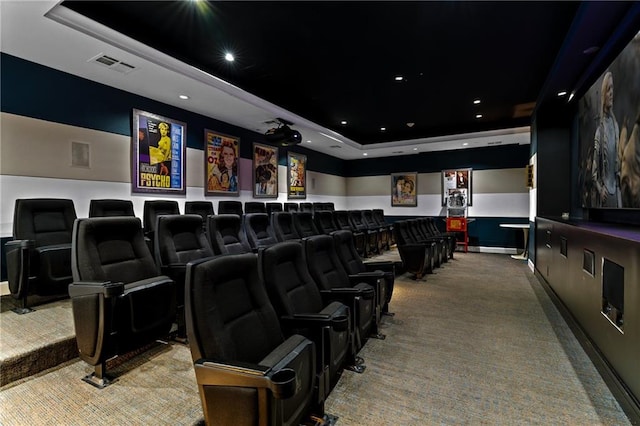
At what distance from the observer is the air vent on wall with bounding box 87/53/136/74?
12.3 ft

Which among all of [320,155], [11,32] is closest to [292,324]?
[11,32]

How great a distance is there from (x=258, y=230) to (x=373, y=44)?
112 inches

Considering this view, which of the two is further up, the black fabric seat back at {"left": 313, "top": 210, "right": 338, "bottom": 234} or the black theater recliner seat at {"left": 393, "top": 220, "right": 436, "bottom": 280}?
the black fabric seat back at {"left": 313, "top": 210, "right": 338, "bottom": 234}

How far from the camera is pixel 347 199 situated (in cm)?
1206

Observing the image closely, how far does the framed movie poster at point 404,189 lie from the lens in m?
10.5

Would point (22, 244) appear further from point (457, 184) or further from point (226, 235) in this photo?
point (457, 184)

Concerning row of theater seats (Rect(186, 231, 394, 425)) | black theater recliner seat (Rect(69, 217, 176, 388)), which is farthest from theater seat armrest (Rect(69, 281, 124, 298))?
row of theater seats (Rect(186, 231, 394, 425))

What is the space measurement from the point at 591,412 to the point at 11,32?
6.01m

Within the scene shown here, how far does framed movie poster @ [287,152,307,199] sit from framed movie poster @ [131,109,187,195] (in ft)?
11.1

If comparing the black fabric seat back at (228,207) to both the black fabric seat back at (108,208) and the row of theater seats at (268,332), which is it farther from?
the row of theater seats at (268,332)

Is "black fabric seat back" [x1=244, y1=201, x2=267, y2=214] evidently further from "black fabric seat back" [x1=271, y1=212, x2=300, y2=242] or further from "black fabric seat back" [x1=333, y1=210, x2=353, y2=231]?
"black fabric seat back" [x1=271, y1=212, x2=300, y2=242]

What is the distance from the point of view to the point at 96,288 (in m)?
2.06

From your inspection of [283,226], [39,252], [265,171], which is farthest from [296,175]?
[39,252]

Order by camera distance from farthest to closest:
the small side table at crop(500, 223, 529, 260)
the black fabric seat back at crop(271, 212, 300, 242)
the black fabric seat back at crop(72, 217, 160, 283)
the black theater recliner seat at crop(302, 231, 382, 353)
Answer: the small side table at crop(500, 223, 529, 260) → the black fabric seat back at crop(271, 212, 300, 242) → the black theater recliner seat at crop(302, 231, 382, 353) → the black fabric seat back at crop(72, 217, 160, 283)
